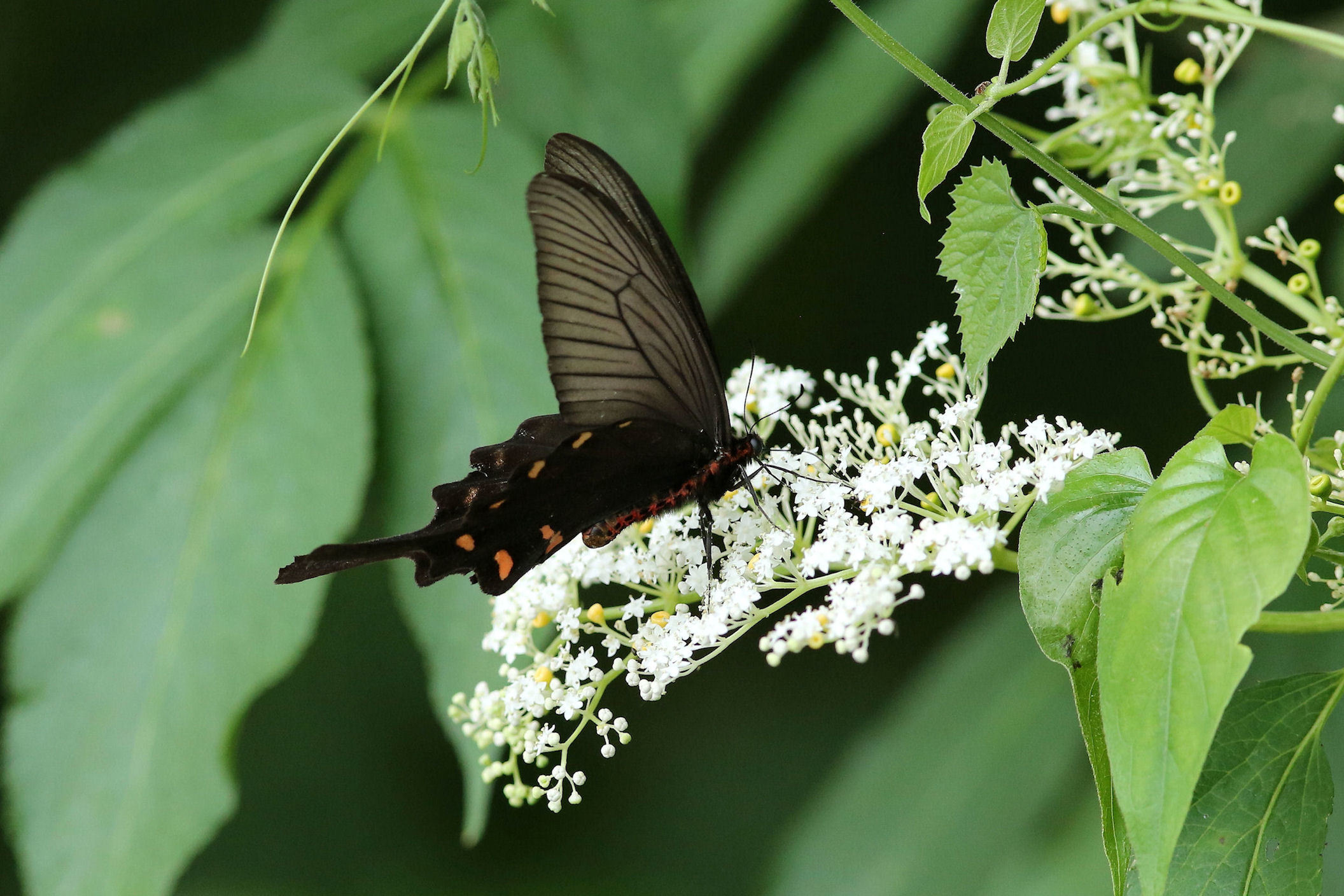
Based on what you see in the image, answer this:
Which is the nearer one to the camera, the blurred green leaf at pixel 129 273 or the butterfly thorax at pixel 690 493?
the butterfly thorax at pixel 690 493

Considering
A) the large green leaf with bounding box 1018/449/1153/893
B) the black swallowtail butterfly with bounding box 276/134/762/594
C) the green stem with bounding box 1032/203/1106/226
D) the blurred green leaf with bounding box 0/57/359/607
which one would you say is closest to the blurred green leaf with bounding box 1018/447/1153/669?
the large green leaf with bounding box 1018/449/1153/893

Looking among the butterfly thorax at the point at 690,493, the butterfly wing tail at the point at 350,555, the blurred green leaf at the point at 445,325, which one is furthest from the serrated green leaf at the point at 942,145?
the blurred green leaf at the point at 445,325

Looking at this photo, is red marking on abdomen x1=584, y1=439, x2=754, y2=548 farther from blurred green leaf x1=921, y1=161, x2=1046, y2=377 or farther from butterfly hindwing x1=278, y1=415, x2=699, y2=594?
blurred green leaf x1=921, y1=161, x2=1046, y2=377

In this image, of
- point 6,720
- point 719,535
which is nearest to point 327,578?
point 6,720

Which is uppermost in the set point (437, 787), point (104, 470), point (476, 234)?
point (476, 234)

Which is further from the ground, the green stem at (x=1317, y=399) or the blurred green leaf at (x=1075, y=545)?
the green stem at (x=1317, y=399)

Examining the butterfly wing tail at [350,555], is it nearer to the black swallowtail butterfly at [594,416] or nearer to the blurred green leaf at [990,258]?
the black swallowtail butterfly at [594,416]

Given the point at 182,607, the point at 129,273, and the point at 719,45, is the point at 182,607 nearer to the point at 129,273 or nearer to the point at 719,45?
the point at 129,273

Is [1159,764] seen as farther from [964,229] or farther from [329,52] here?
[329,52]
